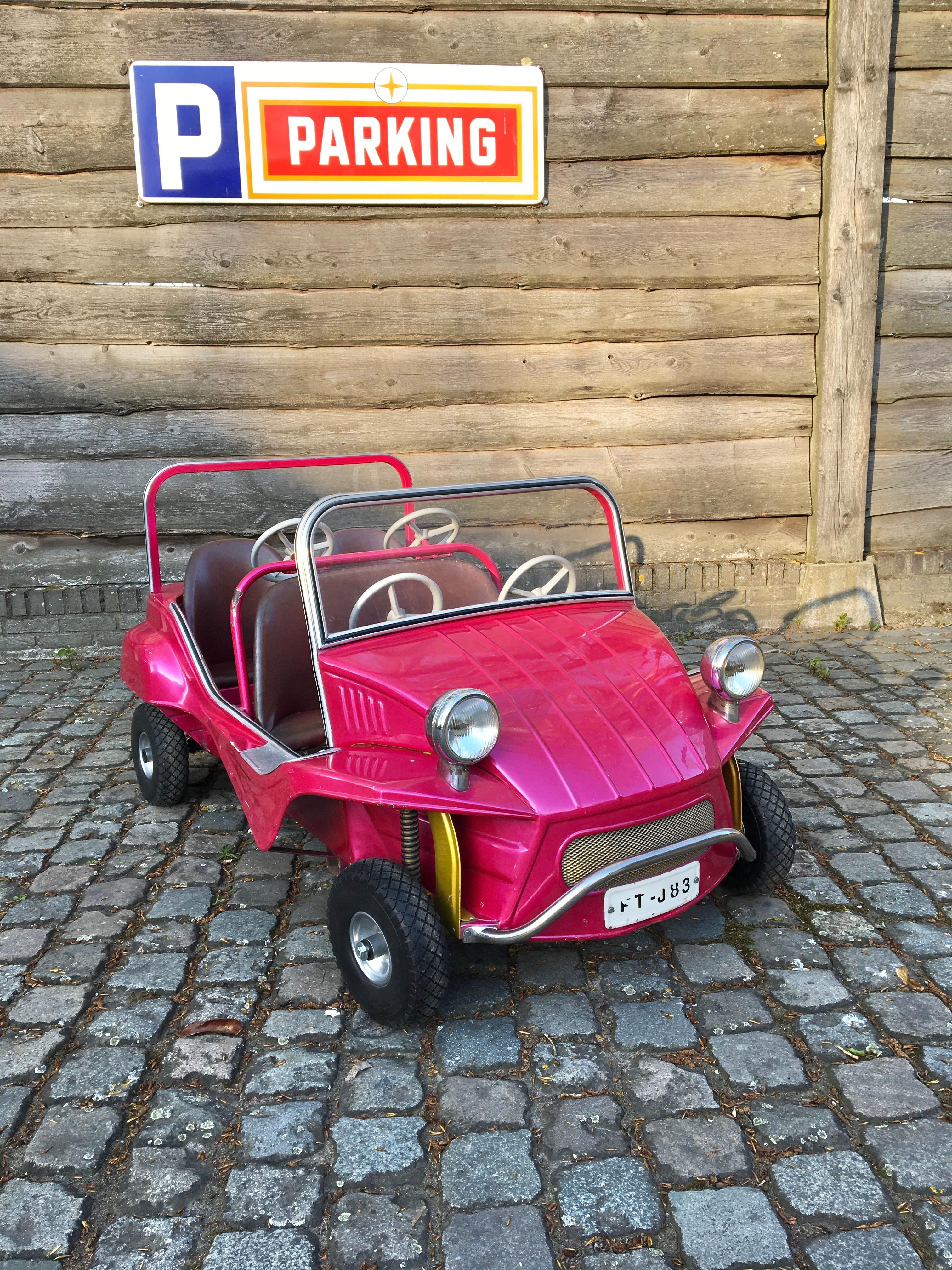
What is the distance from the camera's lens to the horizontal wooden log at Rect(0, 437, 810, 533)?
606 centimetres

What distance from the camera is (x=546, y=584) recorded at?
12.2 ft

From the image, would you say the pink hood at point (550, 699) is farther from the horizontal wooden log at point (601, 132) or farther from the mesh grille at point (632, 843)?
the horizontal wooden log at point (601, 132)

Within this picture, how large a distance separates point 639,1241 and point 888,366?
Result: 217 inches

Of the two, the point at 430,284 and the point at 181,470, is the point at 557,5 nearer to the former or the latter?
the point at 430,284

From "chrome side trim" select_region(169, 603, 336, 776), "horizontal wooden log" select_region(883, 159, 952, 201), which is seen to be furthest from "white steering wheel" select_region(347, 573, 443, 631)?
"horizontal wooden log" select_region(883, 159, 952, 201)

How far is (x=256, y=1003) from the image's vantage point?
2.87 metres

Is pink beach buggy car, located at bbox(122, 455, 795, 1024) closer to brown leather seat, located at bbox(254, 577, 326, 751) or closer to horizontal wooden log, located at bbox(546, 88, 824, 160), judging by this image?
brown leather seat, located at bbox(254, 577, 326, 751)

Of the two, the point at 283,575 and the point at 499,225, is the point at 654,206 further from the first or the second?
the point at 283,575

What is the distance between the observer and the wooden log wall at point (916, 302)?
6016 millimetres

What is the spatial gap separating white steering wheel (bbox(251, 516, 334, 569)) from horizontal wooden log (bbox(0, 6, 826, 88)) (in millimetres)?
2944

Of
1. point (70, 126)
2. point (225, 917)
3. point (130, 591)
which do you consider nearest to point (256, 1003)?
point (225, 917)

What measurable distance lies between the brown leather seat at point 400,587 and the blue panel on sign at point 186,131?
10.7 ft

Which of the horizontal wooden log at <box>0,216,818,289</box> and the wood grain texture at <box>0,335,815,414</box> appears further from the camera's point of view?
the wood grain texture at <box>0,335,815,414</box>

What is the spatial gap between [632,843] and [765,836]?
669mm
